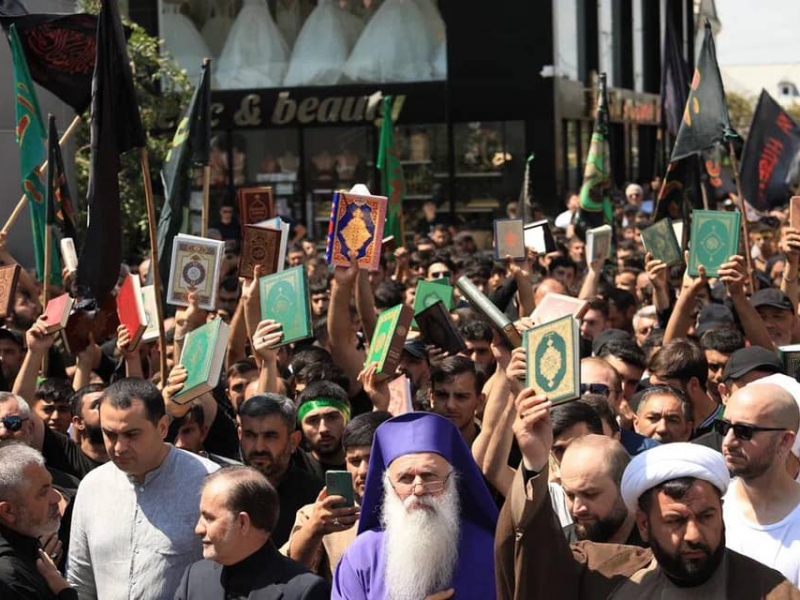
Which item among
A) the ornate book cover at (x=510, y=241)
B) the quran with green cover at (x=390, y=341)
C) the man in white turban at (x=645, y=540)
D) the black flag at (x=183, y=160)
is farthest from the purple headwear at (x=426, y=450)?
the ornate book cover at (x=510, y=241)

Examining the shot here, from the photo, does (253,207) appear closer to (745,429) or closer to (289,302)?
(289,302)

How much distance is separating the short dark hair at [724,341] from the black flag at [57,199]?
447 centimetres

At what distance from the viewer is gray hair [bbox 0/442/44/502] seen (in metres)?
5.41

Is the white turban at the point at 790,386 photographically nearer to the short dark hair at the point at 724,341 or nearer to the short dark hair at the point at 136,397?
the short dark hair at the point at 136,397

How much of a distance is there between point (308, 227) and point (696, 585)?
81.2 ft

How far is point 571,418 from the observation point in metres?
6.20

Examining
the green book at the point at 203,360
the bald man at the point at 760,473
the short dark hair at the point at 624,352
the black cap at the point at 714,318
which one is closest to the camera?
the bald man at the point at 760,473

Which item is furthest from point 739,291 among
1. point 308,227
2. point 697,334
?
point 308,227

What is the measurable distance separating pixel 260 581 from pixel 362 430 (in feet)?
3.91

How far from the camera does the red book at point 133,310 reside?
816cm

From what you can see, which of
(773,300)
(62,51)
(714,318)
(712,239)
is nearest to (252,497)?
(773,300)

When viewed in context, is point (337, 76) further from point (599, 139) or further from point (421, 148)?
point (599, 139)

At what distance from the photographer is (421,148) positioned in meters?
28.9

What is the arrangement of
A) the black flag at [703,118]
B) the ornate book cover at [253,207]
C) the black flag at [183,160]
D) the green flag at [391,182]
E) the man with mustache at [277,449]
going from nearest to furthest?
the man with mustache at [277,449], the black flag at [183,160], the ornate book cover at [253,207], the black flag at [703,118], the green flag at [391,182]
